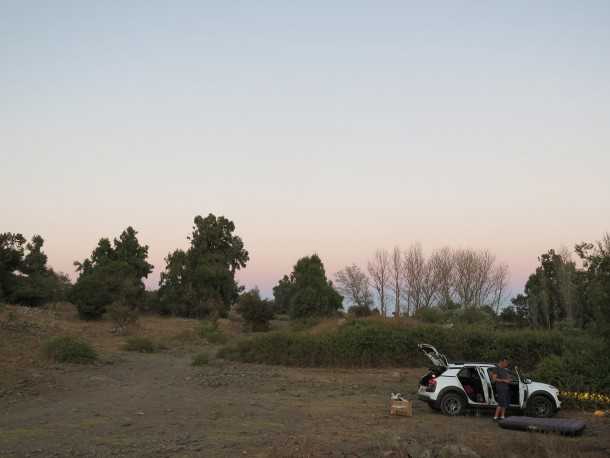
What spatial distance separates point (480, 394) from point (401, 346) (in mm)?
11726

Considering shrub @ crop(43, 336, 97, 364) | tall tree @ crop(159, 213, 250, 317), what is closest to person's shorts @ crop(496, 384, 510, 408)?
shrub @ crop(43, 336, 97, 364)

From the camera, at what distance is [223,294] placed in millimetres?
62969

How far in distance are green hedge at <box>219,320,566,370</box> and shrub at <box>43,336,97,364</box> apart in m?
7.28

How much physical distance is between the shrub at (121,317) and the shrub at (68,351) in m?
14.5

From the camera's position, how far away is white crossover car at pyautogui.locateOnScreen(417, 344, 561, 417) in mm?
14523

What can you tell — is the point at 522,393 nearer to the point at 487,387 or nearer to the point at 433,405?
the point at 487,387

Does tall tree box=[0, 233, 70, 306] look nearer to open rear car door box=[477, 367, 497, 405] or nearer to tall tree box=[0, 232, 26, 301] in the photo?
tall tree box=[0, 232, 26, 301]

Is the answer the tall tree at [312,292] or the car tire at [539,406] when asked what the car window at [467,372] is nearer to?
the car tire at [539,406]

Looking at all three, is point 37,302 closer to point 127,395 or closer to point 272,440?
point 127,395

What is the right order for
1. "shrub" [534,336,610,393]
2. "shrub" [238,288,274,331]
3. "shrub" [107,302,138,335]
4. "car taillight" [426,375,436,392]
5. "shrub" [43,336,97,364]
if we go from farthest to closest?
"shrub" [238,288,274,331]
"shrub" [107,302,138,335]
"shrub" [43,336,97,364]
"shrub" [534,336,610,393]
"car taillight" [426,375,436,392]

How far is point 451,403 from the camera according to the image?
47.9 ft

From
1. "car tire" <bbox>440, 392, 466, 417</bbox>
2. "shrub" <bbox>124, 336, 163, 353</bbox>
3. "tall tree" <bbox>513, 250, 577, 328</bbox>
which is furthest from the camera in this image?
"tall tree" <bbox>513, 250, 577, 328</bbox>

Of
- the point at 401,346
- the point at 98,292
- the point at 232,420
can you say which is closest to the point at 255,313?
the point at 98,292

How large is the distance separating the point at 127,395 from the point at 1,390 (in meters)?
3.54
